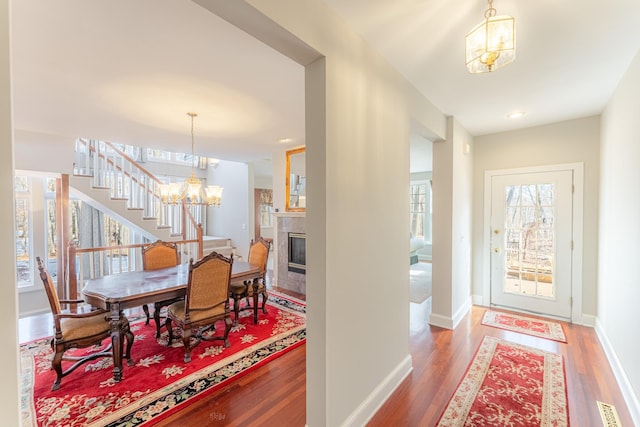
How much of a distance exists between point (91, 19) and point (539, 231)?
5124 millimetres

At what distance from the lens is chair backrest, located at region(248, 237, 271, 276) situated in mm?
3990

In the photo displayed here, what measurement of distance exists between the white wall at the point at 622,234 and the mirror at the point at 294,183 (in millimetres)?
4092

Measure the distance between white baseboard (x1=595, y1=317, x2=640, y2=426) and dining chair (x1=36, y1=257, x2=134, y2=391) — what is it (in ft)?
12.9

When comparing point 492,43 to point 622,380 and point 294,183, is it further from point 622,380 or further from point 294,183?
point 294,183

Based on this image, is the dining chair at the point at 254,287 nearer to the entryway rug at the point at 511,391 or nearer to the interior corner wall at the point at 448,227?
the interior corner wall at the point at 448,227

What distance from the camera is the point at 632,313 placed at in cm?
208

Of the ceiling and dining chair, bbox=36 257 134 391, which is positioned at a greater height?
the ceiling

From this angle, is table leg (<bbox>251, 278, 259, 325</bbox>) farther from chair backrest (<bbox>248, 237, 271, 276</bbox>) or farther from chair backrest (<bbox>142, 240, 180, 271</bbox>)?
chair backrest (<bbox>142, 240, 180, 271</bbox>)

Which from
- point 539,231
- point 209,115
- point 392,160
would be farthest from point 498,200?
point 209,115

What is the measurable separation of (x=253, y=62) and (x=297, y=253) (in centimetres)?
351

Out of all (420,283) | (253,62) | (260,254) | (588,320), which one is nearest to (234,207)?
(260,254)

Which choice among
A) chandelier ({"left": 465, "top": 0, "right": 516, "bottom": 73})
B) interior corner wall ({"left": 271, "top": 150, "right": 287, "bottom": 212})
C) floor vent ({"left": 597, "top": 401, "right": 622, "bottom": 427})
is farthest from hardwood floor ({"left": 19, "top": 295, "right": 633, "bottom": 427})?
interior corner wall ({"left": 271, "top": 150, "right": 287, "bottom": 212})

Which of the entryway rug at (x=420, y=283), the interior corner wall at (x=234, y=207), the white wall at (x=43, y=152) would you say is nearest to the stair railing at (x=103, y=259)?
the white wall at (x=43, y=152)

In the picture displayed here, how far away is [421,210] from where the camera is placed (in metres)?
8.57
